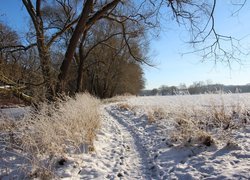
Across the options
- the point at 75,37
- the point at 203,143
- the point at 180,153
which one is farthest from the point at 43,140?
the point at 75,37

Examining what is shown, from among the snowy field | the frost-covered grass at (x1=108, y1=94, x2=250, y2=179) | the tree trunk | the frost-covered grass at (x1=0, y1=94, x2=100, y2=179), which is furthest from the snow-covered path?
the tree trunk

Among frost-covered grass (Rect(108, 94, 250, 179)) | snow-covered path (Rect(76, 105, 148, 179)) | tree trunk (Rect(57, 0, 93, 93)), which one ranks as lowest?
snow-covered path (Rect(76, 105, 148, 179))

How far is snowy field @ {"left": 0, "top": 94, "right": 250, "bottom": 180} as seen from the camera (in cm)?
457

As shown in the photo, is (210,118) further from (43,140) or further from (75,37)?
(75,37)

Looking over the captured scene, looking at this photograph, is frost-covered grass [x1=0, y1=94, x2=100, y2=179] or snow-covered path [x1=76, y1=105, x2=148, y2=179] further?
frost-covered grass [x1=0, y1=94, x2=100, y2=179]

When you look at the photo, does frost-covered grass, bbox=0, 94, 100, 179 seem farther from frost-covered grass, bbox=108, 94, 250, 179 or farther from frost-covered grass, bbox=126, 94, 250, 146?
frost-covered grass, bbox=126, 94, 250, 146

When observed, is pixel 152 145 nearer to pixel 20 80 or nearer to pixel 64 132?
pixel 64 132

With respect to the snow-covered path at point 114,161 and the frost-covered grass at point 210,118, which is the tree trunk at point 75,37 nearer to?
the snow-covered path at point 114,161

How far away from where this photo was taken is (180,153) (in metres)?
5.59

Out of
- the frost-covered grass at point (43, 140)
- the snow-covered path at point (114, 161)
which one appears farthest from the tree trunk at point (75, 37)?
the snow-covered path at point (114, 161)

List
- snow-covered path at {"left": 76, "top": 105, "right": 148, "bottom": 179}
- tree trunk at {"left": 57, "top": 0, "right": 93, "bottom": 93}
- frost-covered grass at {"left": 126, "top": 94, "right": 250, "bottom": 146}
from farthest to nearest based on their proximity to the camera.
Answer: tree trunk at {"left": 57, "top": 0, "right": 93, "bottom": 93} → frost-covered grass at {"left": 126, "top": 94, "right": 250, "bottom": 146} → snow-covered path at {"left": 76, "top": 105, "right": 148, "bottom": 179}

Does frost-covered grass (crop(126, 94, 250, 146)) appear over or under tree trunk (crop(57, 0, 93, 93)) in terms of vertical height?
under

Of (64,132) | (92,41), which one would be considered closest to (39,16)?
(64,132)

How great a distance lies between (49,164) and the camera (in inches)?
185
